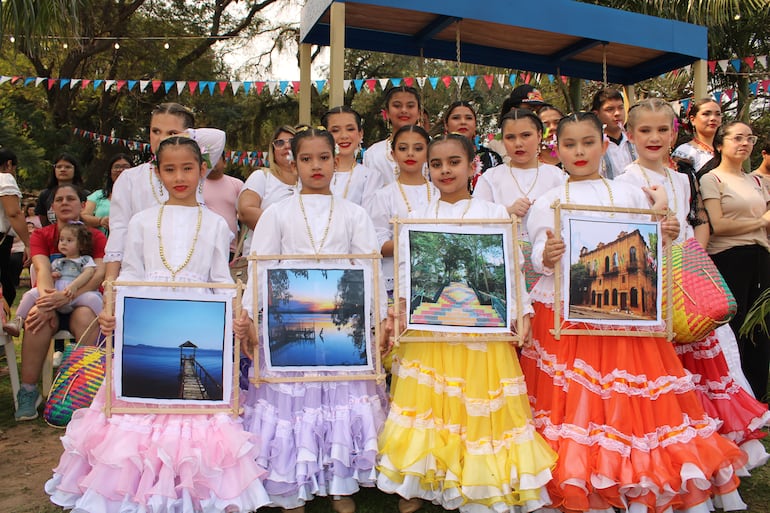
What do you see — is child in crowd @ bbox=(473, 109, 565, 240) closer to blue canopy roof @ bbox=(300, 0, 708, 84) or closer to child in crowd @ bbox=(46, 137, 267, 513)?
child in crowd @ bbox=(46, 137, 267, 513)

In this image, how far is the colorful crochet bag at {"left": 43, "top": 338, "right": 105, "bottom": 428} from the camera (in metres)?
4.59

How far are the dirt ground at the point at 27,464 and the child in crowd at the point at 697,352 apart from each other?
4076 millimetres

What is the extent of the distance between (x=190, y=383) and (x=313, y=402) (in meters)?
0.68

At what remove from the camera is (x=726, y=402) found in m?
3.91

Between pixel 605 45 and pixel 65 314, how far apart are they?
651 centimetres

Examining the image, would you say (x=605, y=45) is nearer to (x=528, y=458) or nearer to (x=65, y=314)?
(x=528, y=458)

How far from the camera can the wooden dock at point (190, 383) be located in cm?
331

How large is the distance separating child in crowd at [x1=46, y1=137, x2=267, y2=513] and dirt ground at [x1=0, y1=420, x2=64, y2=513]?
1.72ft

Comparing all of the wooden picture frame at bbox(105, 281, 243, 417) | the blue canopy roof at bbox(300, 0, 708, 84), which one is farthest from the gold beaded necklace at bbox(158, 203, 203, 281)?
the blue canopy roof at bbox(300, 0, 708, 84)

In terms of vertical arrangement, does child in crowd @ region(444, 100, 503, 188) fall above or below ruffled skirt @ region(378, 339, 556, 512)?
above

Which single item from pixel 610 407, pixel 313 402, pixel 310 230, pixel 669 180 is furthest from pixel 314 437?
pixel 669 180

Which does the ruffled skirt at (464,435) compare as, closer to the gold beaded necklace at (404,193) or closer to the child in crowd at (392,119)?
the gold beaded necklace at (404,193)

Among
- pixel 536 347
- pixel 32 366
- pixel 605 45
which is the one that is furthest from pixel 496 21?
pixel 32 366

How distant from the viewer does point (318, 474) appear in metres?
3.41
